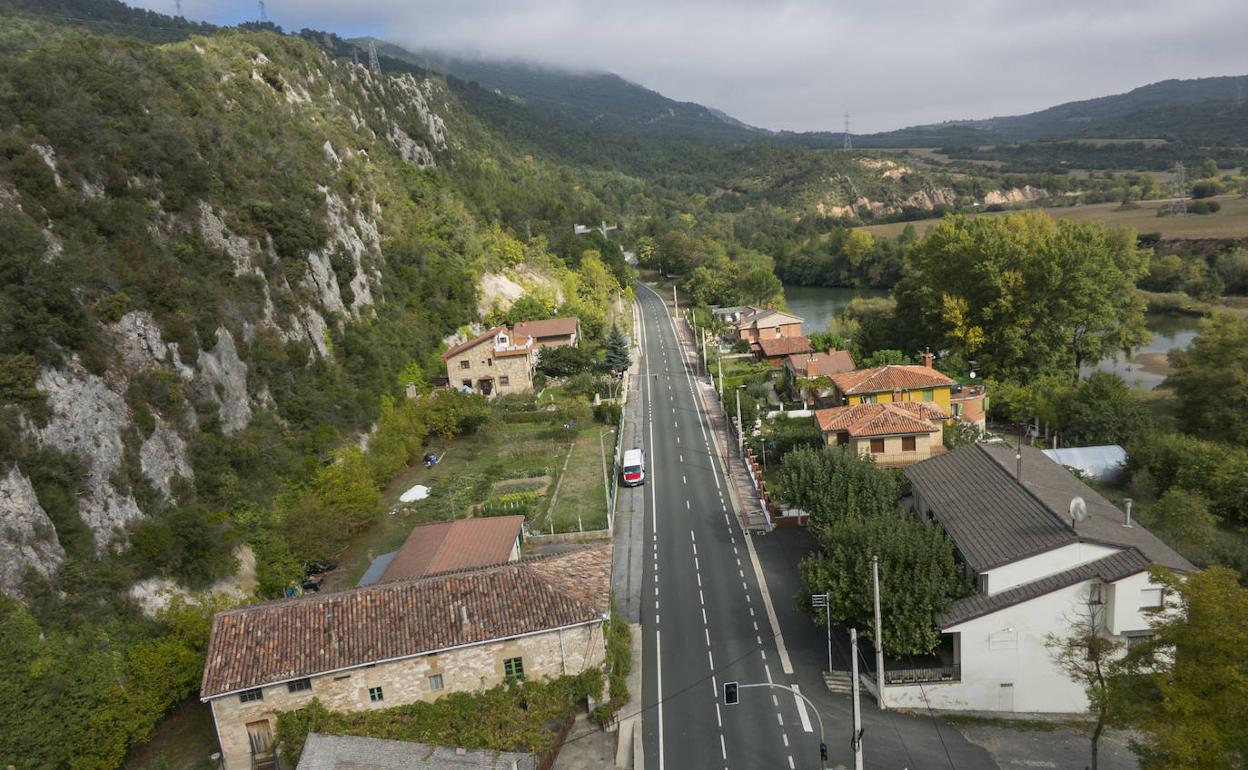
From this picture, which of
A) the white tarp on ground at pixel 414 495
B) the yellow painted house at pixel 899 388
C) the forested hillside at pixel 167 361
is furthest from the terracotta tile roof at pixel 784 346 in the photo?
the white tarp on ground at pixel 414 495

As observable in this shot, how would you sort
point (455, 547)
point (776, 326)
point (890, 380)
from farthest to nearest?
point (776, 326) < point (890, 380) < point (455, 547)

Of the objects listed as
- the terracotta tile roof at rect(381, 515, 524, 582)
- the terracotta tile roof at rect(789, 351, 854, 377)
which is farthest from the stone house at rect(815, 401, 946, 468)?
the terracotta tile roof at rect(381, 515, 524, 582)

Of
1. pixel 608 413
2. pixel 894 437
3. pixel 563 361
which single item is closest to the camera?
pixel 894 437

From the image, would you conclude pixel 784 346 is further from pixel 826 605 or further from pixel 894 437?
pixel 826 605

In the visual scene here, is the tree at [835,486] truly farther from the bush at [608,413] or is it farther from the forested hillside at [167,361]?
the bush at [608,413]

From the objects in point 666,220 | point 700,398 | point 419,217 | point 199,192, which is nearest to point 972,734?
point 700,398

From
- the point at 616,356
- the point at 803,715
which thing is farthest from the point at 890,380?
the point at 616,356

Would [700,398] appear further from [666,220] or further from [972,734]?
[666,220]
